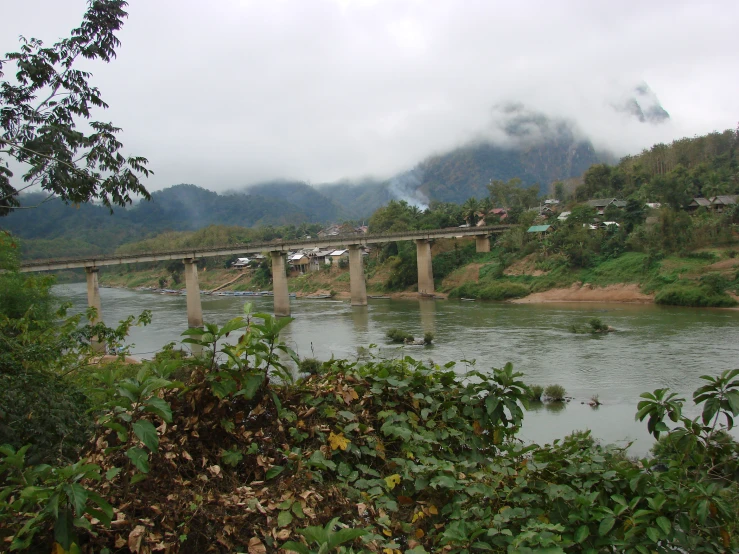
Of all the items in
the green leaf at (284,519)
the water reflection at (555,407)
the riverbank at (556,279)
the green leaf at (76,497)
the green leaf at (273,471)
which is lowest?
the water reflection at (555,407)

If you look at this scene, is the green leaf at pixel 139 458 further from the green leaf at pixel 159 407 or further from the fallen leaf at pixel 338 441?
the fallen leaf at pixel 338 441

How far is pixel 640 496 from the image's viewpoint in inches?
119

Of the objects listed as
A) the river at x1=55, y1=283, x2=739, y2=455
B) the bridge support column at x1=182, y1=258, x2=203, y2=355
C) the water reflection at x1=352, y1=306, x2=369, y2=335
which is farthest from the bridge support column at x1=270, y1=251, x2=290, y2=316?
the bridge support column at x1=182, y1=258, x2=203, y2=355

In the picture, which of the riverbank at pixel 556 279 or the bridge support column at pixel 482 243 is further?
the bridge support column at pixel 482 243

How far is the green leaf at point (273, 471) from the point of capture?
3149mm

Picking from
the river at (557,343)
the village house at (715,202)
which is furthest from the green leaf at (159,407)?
the village house at (715,202)

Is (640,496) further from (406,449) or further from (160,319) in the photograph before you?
(160,319)

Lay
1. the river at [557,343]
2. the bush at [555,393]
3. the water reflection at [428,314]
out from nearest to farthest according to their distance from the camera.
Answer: the river at [557,343], the bush at [555,393], the water reflection at [428,314]

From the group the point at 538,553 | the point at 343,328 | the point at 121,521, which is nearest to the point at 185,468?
the point at 121,521

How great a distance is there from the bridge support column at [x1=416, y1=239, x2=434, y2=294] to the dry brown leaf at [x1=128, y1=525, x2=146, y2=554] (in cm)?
4531

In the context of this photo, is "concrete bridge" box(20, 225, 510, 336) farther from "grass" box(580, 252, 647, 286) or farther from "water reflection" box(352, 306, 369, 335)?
"grass" box(580, 252, 647, 286)

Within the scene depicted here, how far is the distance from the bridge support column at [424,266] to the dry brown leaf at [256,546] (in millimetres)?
45176

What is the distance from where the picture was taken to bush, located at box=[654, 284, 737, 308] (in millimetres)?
31328

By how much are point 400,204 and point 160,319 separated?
30447 millimetres
